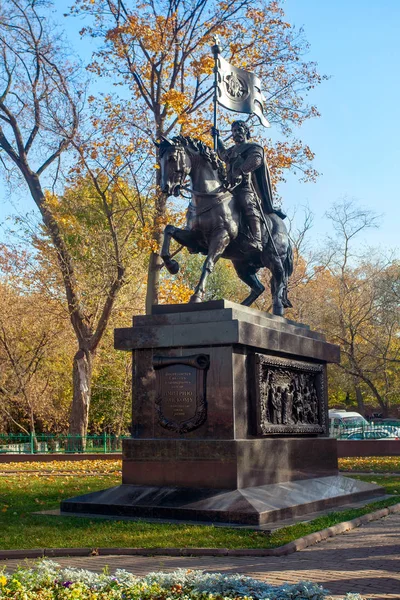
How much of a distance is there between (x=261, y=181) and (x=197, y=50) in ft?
52.9

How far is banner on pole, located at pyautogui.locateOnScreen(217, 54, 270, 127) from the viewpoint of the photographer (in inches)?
588

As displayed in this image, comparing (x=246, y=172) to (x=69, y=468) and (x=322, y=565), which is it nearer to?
(x=322, y=565)

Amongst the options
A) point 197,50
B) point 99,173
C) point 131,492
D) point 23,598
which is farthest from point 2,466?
point 23,598

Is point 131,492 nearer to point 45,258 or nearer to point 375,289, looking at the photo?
point 45,258

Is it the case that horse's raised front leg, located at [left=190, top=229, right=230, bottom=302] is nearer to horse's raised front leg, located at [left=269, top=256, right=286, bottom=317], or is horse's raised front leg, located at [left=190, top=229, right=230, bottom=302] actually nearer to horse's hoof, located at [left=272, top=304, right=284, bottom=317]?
horse's raised front leg, located at [left=269, top=256, right=286, bottom=317]

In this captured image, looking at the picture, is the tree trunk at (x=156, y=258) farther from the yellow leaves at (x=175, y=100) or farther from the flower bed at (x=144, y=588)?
the flower bed at (x=144, y=588)

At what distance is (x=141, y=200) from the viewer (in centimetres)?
2958

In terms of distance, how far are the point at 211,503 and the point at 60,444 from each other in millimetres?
20574

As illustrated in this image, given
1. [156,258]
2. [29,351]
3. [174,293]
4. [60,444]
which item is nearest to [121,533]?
[156,258]

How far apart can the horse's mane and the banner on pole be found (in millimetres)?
2465

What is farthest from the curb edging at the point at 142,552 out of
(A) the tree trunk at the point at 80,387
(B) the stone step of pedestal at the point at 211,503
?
(A) the tree trunk at the point at 80,387

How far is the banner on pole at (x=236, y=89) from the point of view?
49.0 feet

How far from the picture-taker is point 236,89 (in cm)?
1523

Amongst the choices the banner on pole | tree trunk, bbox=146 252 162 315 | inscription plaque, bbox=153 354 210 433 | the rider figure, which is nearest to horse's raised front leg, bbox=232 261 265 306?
the rider figure
